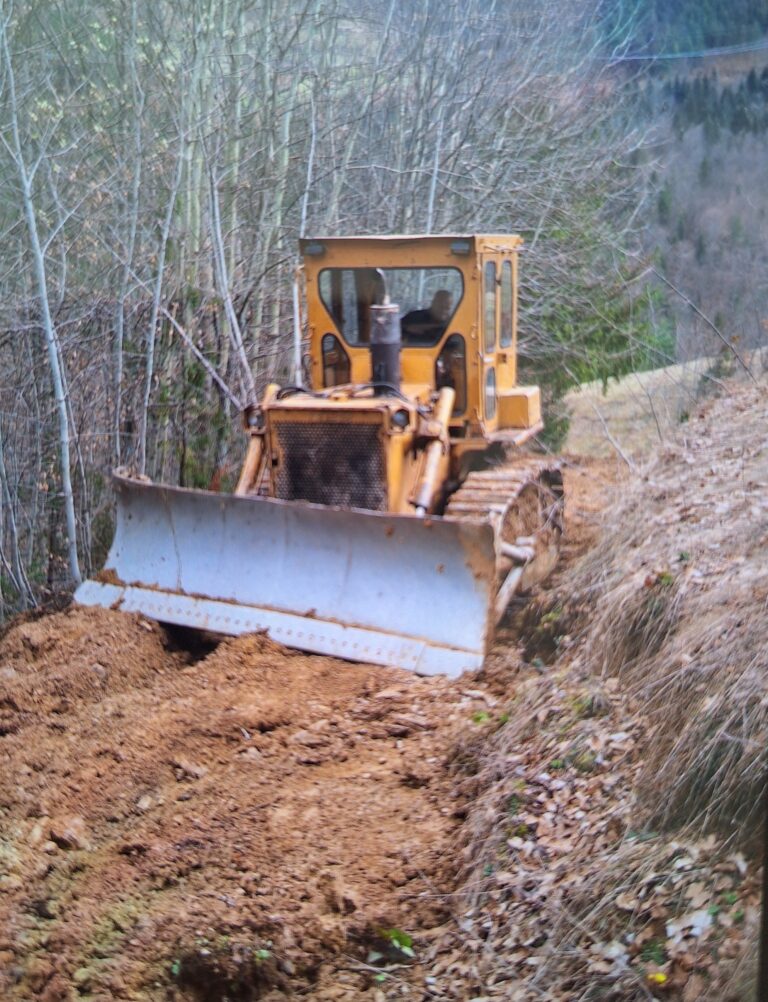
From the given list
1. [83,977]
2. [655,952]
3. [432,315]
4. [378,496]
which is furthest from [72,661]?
[655,952]

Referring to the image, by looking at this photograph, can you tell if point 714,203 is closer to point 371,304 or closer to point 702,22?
point 702,22

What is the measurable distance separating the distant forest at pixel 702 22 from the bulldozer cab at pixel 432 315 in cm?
177

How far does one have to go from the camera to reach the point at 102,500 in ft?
27.2

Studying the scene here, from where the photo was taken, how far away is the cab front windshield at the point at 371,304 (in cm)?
755

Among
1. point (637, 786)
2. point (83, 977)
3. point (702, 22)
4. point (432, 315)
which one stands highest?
point (702, 22)

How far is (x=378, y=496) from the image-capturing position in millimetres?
6789

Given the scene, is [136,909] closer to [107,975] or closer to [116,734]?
[107,975]

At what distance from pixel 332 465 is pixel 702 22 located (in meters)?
3.65

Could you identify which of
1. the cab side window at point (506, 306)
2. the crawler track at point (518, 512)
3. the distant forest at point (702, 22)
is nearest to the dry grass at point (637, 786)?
the crawler track at point (518, 512)

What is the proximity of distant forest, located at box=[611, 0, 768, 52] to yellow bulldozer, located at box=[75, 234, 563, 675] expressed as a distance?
178 cm

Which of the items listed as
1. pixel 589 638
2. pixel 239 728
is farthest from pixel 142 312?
pixel 589 638

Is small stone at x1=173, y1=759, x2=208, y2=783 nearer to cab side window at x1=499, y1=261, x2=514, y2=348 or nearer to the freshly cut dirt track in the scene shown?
the freshly cut dirt track

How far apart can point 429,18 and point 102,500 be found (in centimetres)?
763

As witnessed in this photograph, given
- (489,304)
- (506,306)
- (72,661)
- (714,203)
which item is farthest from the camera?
(714,203)
